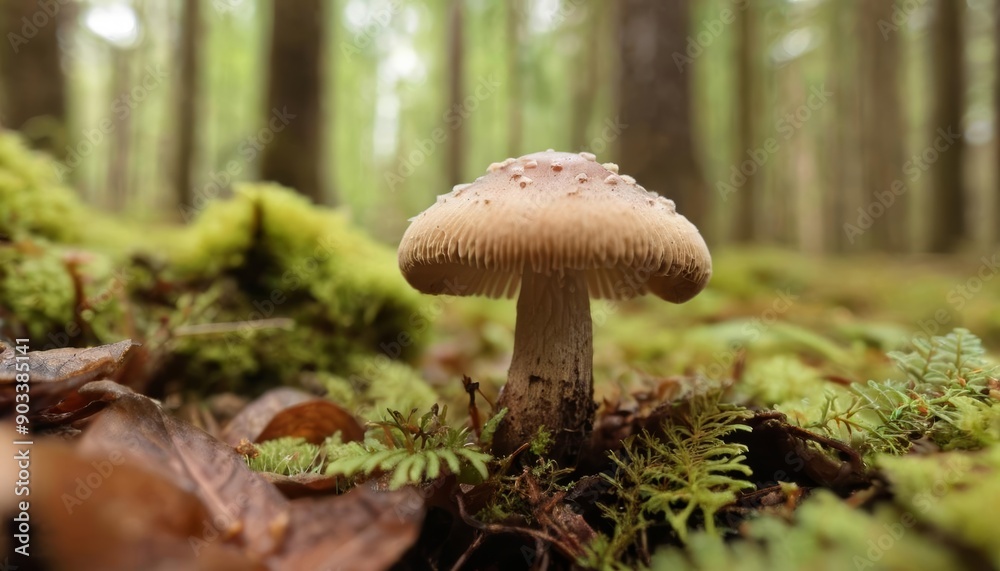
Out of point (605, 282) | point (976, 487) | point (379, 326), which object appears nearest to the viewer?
point (976, 487)

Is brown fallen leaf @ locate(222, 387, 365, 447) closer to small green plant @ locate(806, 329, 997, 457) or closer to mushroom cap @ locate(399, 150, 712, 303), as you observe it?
mushroom cap @ locate(399, 150, 712, 303)

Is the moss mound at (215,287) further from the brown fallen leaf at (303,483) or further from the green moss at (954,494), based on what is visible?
the green moss at (954,494)

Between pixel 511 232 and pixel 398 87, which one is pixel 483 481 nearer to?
pixel 511 232

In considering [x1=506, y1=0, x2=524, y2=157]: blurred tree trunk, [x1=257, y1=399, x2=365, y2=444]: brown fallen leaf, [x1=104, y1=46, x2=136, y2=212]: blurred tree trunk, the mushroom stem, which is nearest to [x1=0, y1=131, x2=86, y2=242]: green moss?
[x1=257, y1=399, x2=365, y2=444]: brown fallen leaf

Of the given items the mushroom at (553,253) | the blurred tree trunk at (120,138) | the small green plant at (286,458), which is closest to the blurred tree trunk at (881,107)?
the mushroom at (553,253)

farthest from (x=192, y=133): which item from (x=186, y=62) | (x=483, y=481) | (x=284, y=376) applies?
(x=483, y=481)

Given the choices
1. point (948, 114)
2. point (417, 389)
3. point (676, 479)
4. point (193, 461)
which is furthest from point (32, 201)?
point (948, 114)
